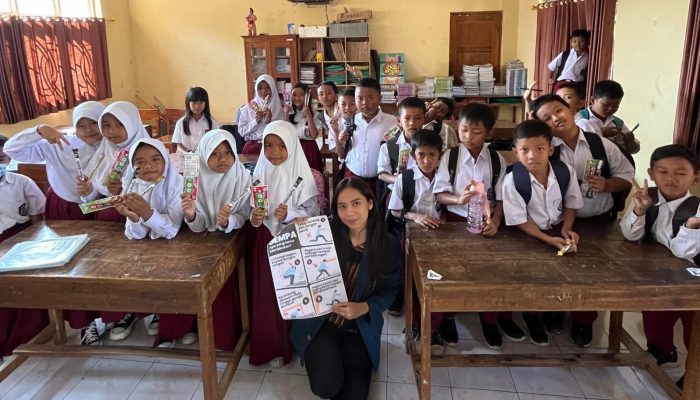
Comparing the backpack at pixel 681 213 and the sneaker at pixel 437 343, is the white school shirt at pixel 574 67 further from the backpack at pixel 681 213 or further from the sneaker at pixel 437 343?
the sneaker at pixel 437 343

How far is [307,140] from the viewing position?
12.8 ft

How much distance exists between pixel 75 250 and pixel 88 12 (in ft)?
18.8

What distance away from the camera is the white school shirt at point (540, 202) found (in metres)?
1.92

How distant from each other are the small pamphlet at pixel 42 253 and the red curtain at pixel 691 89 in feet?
10.7

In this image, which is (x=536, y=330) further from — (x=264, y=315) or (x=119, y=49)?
(x=119, y=49)

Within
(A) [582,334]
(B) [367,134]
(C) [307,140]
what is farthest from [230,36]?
(A) [582,334]

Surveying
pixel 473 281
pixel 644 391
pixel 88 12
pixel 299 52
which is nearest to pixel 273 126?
pixel 473 281

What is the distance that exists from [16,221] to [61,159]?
37 centimetres

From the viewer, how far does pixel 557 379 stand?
2.07 meters

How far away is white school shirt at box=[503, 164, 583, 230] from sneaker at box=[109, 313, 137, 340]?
6.51 ft

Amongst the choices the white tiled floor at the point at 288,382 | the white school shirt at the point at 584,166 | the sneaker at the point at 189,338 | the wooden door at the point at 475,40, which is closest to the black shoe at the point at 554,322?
the white tiled floor at the point at 288,382

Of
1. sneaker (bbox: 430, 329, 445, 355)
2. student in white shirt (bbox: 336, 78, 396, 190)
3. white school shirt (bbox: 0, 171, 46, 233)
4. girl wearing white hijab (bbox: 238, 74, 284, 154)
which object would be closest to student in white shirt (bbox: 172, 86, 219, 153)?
girl wearing white hijab (bbox: 238, 74, 284, 154)

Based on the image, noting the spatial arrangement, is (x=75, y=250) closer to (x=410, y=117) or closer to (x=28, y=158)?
(x=28, y=158)

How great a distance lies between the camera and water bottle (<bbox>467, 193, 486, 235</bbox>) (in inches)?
75.6
